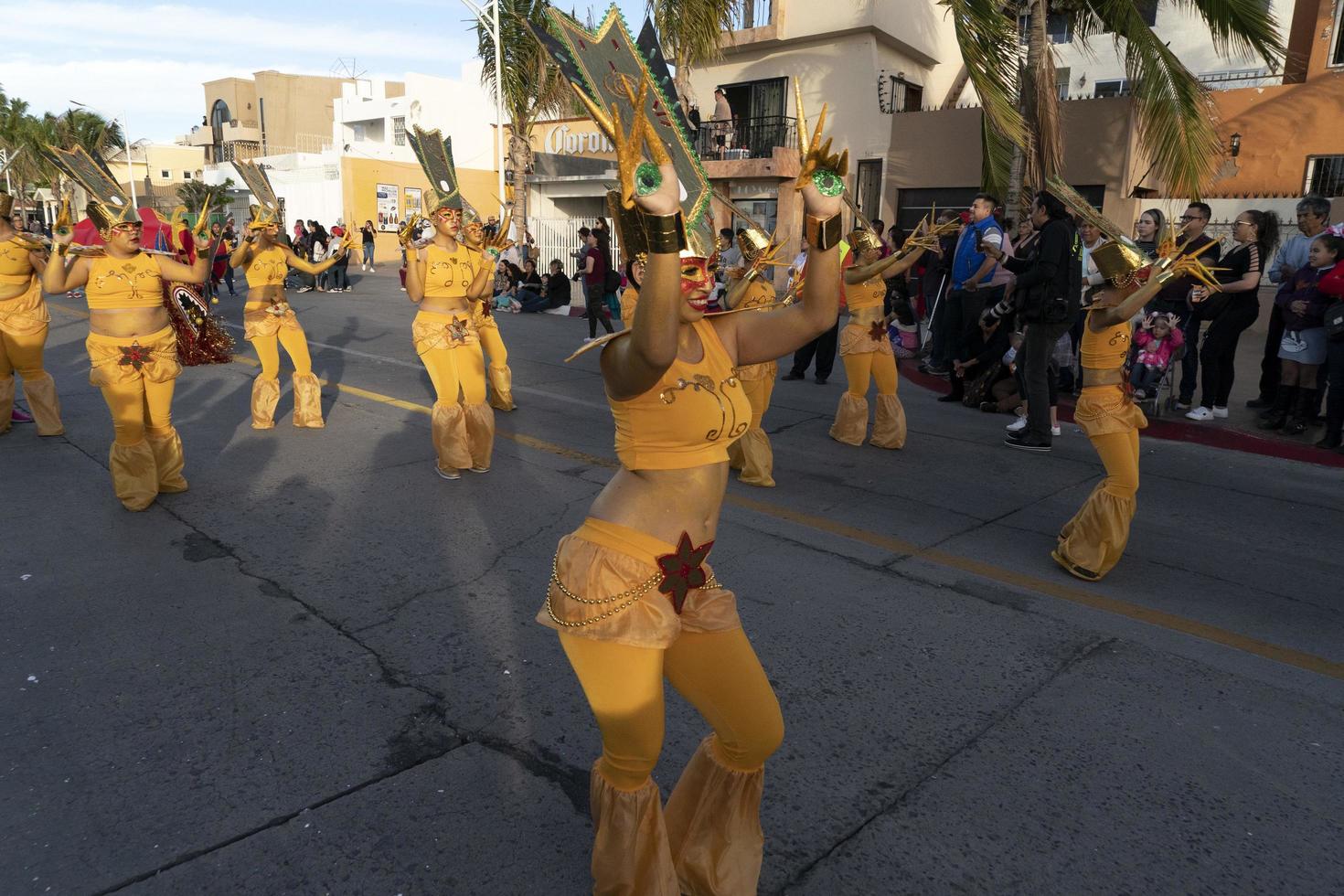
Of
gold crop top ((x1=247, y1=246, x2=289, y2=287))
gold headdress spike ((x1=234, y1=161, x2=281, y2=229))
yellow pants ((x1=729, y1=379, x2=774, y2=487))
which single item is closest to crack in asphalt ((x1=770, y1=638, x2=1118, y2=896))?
yellow pants ((x1=729, y1=379, x2=774, y2=487))

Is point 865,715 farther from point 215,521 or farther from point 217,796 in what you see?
point 215,521

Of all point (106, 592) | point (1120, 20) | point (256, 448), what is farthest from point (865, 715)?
point (1120, 20)

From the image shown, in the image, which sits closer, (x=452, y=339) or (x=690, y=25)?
(x=452, y=339)

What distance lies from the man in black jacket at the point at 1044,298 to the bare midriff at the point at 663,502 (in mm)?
5738

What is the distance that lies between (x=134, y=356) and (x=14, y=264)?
8.69 feet

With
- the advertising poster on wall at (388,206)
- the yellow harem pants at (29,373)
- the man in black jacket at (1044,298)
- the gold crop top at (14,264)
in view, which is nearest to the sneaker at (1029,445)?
the man in black jacket at (1044,298)

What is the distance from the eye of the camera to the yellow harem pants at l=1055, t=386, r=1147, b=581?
15.8ft

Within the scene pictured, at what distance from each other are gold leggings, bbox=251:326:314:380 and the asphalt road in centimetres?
160

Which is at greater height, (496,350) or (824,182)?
(824,182)

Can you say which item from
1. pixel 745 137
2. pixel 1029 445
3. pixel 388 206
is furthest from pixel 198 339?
pixel 388 206

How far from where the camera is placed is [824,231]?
2416 millimetres

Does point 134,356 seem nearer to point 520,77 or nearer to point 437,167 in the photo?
point 437,167

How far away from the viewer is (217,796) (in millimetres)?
2943

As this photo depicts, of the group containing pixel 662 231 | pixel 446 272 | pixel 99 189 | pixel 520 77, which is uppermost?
pixel 520 77
